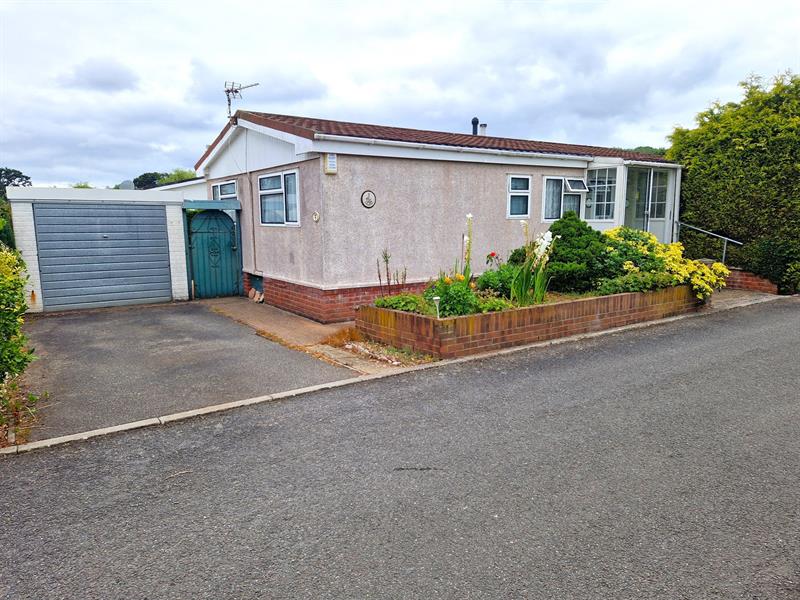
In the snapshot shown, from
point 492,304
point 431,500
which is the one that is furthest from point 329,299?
point 431,500

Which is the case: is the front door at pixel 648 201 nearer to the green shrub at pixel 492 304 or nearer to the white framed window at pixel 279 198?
the green shrub at pixel 492 304

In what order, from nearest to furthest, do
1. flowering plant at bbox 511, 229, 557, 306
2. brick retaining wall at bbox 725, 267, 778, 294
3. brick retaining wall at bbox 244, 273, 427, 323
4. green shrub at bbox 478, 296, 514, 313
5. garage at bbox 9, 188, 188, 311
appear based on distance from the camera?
green shrub at bbox 478, 296, 514, 313
flowering plant at bbox 511, 229, 557, 306
brick retaining wall at bbox 244, 273, 427, 323
garage at bbox 9, 188, 188, 311
brick retaining wall at bbox 725, 267, 778, 294

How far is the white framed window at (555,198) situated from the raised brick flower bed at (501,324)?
3720mm

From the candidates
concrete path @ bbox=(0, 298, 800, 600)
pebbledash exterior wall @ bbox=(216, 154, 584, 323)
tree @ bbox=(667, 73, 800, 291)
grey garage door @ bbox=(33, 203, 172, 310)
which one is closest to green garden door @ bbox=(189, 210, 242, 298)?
grey garage door @ bbox=(33, 203, 172, 310)

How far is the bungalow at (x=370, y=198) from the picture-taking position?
927 cm

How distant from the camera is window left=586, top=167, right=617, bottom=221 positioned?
1273 centimetres

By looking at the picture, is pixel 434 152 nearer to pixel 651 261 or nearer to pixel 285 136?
pixel 285 136

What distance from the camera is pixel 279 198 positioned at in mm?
10742

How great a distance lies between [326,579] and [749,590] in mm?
1986

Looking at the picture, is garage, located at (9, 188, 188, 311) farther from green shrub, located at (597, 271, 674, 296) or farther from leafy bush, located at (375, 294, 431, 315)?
green shrub, located at (597, 271, 674, 296)

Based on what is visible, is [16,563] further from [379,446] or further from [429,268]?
[429,268]

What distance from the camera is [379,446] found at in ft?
13.9

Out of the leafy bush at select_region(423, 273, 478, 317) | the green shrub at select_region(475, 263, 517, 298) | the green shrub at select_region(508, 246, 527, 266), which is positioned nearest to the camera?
the leafy bush at select_region(423, 273, 478, 317)

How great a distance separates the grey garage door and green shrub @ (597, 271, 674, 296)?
889 centimetres
